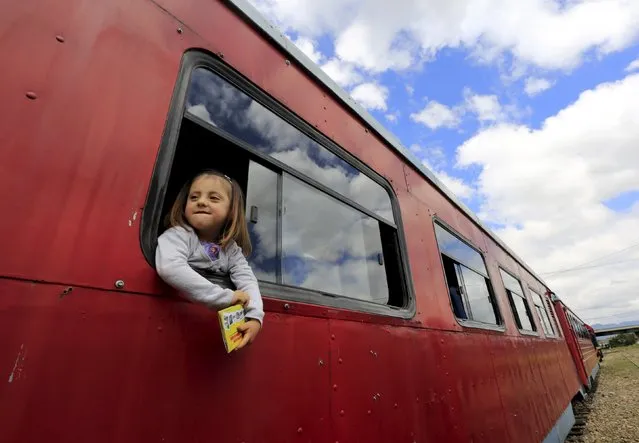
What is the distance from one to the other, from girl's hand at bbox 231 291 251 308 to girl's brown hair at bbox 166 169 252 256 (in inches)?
8.1

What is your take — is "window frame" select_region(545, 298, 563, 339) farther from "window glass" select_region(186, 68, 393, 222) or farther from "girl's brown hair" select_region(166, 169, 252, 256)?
"girl's brown hair" select_region(166, 169, 252, 256)

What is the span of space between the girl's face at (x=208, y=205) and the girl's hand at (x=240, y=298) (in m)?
0.26

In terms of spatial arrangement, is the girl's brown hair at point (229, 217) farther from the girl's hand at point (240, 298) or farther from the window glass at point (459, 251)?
the window glass at point (459, 251)

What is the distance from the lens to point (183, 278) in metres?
1.01

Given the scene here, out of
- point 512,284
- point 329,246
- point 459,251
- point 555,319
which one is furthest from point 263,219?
point 555,319

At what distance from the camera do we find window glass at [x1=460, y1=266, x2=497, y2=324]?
344cm

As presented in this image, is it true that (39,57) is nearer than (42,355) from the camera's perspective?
No

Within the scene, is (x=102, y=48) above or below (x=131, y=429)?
above

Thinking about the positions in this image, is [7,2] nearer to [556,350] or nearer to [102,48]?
[102,48]

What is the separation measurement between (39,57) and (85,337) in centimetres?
73

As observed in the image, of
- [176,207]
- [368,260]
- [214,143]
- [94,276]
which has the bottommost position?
[94,276]

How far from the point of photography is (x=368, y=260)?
2275 mm

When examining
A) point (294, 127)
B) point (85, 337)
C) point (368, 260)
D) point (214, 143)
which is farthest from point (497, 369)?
point (85, 337)

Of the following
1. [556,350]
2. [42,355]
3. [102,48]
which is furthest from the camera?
[556,350]
